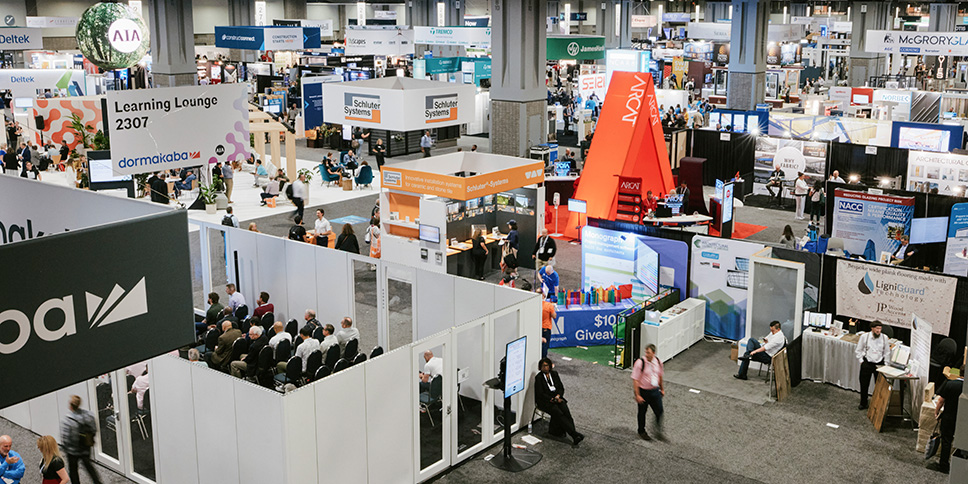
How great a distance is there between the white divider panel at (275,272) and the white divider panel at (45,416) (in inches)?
140

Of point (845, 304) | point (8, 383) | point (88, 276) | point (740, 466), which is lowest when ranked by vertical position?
point (740, 466)

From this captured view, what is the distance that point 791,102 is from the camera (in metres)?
35.6

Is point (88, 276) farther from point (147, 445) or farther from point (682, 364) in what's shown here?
point (682, 364)

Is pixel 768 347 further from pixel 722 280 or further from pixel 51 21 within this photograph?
pixel 51 21

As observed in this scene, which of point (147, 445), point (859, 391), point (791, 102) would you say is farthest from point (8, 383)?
point (791, 102)

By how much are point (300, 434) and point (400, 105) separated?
7.90 m

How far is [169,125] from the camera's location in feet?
34.6

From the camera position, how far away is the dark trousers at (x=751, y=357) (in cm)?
1088

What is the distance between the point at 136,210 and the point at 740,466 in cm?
663

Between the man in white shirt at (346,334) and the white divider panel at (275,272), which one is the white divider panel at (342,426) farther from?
the white divider panel at (275,272)

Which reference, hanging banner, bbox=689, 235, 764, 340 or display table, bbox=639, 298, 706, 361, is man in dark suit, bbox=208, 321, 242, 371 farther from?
hanging banner, bbox=689, 235, 764, 340

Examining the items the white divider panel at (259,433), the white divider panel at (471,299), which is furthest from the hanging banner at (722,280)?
the white divider panel at (259,433)

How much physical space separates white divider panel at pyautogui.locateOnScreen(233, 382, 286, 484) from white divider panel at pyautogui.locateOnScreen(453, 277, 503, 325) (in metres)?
3.32

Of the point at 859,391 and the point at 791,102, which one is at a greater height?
the point at 791,102
